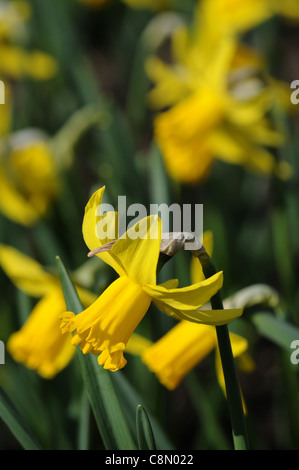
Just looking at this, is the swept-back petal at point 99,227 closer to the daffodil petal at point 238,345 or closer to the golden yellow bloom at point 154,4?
the daffodil petal at point 238,345

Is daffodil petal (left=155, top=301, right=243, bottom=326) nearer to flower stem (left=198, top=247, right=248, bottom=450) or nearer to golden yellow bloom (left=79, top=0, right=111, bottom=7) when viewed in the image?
flower stem (left=198, top=247, right=248, bottom=450)

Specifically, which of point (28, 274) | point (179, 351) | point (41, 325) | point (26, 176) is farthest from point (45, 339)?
point (26, 176)

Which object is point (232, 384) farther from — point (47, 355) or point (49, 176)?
point (49, 176)

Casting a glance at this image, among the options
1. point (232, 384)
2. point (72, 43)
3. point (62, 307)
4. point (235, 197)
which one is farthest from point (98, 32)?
point (232, 384)

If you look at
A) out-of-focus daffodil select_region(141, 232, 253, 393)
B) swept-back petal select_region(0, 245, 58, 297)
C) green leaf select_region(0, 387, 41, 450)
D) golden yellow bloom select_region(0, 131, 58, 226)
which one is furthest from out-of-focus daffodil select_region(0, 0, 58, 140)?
green leaf select_region(0, 387, 41, 450)

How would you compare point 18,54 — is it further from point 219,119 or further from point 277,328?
point 277,328

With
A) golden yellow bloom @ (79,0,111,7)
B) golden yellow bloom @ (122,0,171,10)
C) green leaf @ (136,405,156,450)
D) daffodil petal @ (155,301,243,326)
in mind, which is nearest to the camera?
daffodil petal @ (155,301,243,326)
